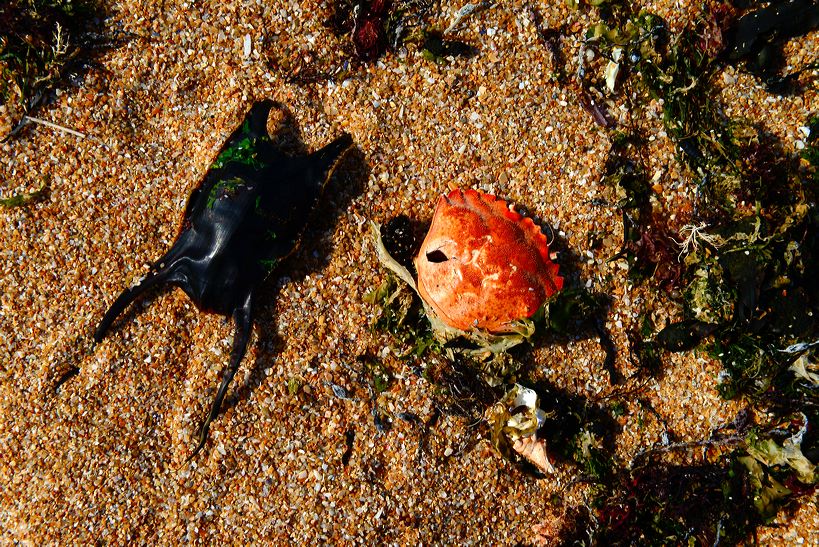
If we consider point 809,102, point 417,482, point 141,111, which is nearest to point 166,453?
point 417,482

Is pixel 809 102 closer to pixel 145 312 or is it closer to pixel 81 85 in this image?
pixel 145 312

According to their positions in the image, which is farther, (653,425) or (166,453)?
(653,425)

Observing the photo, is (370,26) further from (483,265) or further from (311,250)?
(483,265)

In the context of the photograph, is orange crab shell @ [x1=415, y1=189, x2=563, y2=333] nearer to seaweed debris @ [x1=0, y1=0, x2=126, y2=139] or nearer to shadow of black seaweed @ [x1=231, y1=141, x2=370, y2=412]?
shadow of black seaweed @ [x1=231, y1=141, x2=370, y2=412]

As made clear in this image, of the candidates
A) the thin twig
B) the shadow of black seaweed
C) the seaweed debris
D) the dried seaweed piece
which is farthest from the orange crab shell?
the seaweed debris

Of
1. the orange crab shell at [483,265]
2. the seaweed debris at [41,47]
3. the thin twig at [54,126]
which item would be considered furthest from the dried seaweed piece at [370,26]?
the thin twig at [54,126]

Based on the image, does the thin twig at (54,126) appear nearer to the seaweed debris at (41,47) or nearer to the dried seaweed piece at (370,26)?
the seaweed debris at (41,47)
